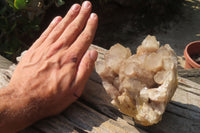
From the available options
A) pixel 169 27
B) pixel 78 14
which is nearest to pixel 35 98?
pixel 78 14

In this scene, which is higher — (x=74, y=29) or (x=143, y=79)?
(x=74, y=29)

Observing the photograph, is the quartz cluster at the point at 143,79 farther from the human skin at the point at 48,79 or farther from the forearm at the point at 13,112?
the forearm at the point at 13,112

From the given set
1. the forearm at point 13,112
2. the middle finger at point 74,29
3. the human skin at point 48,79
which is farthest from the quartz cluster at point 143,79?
the forearm at point 13,112

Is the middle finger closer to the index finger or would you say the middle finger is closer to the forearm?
the index finger

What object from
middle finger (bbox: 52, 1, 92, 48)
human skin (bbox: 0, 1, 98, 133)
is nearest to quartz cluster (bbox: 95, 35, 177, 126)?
human skin (bbox: 0, 1, 98, 133)

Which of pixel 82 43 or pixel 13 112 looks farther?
pixel 82 43

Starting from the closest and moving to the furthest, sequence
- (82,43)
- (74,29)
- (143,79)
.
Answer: (143,79) → (82,43) → (74,29)

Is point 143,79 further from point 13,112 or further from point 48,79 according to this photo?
point 13,112

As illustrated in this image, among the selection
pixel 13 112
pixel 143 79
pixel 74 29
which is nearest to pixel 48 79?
pixel 13 112
